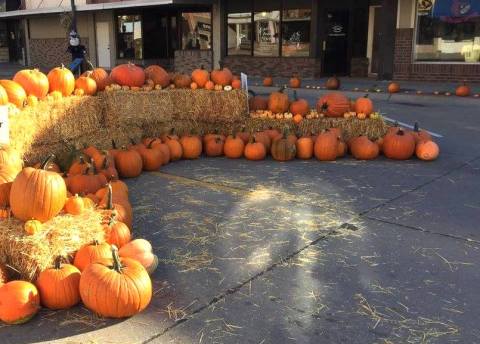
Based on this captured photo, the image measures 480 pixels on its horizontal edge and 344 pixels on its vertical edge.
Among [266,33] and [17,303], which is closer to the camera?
[17,303]

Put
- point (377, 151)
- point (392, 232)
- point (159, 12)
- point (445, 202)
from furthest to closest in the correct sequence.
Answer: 1. point (159, 12)
2. point (377, 151)
3. point (445, 202)
4. point (392, 232)

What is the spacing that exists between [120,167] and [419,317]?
4582mm

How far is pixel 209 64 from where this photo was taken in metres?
22.8

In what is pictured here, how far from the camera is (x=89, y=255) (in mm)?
3648

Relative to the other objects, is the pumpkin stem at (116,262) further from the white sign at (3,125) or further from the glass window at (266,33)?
the glass window at (266,33)

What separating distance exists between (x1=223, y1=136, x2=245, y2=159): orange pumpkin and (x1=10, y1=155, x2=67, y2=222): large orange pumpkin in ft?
14.2

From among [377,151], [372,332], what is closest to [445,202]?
[377,151]

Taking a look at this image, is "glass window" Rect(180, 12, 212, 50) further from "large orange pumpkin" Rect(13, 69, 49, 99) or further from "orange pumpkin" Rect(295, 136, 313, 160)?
"large orange pumpkin" Rect(13, 69, 49, 99)

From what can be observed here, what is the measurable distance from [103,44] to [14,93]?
22088 millimetres

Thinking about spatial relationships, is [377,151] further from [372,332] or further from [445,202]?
[372,332]

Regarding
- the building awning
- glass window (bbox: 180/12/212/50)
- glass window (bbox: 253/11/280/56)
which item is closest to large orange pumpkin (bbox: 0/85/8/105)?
the building awning

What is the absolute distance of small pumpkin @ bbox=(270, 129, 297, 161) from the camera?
7.72 meters

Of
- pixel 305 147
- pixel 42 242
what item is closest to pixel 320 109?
pixel 305 147

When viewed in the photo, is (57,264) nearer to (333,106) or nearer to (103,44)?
(333,106)
